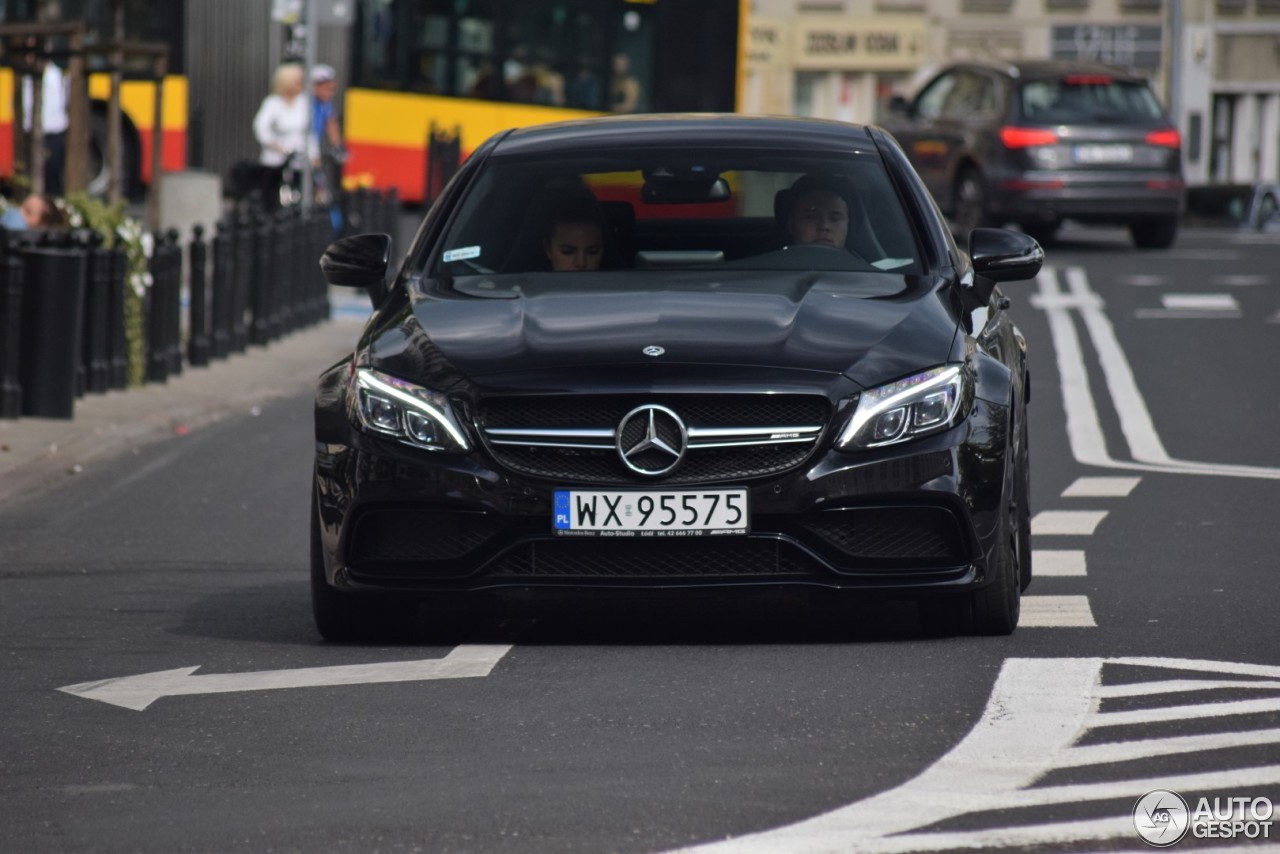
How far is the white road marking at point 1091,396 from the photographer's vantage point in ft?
41.9

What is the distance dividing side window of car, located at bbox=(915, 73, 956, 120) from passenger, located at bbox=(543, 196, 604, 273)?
22.0m

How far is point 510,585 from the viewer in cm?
726

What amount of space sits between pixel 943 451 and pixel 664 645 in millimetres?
942

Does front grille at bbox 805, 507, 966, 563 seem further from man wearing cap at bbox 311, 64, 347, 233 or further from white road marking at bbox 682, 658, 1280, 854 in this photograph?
man wearing cap at bbox 311, 64, 347, 233

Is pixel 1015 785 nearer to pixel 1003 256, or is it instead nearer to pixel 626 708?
pixel 626 708

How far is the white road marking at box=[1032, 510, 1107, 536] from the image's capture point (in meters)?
10.3

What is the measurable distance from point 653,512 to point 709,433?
0.81 feet

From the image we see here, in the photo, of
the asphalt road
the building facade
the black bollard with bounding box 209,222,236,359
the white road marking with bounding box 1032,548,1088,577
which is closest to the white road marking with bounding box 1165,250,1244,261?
the black bollard with bounding box 209,222,236,359

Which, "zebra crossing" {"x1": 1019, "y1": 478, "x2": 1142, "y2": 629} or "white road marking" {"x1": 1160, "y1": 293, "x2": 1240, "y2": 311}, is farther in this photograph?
"white road marking" {"x1": 1160, "y1": 293, "x2": 1240, "y2": 311}

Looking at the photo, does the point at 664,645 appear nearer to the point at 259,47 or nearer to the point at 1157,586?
the point at 1157,586

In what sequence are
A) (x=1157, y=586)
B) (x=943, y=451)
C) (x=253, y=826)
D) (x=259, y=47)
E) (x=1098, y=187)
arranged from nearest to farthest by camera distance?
(x=253, y=826), (x=943, y=451), (x=1157, y=586), (x=1098, y=187), (x=259, y=47)

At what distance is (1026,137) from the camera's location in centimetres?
2817

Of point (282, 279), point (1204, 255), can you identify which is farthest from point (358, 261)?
point (1204, 255)

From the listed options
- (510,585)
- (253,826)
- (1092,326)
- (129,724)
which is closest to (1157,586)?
(510,585)
